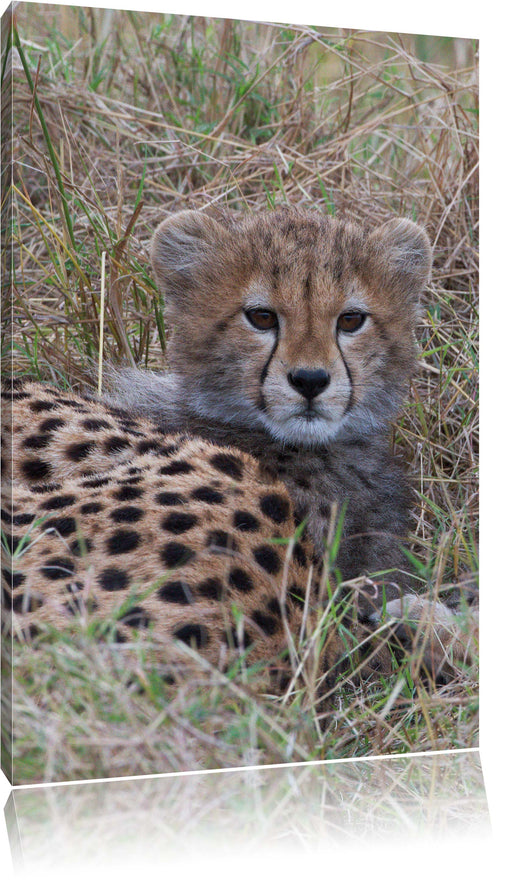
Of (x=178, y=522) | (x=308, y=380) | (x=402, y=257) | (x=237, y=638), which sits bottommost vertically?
(x=237, y=638)

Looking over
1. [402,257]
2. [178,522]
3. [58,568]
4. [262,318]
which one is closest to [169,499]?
[178,522]

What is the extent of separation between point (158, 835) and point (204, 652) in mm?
420

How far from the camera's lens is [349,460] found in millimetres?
3143

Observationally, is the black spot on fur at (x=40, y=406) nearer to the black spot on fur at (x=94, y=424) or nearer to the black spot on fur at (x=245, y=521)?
the black spot on fur at (x=94, y=424)

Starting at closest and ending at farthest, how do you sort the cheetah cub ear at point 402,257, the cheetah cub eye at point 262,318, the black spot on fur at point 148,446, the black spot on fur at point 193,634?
the black spot on fur at point 193,634 < the black spot on fur at point 148,446 < the cheetah cub eye at point 262,318 < the cheetah cub ear at point 402,257

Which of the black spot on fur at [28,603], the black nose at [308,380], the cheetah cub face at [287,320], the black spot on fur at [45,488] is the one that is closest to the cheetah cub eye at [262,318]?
the cheetah cub face at [287,320]

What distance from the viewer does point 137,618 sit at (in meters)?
2.58

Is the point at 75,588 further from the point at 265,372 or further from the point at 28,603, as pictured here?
the point at 265,372

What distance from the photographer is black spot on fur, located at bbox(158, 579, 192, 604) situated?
2.59 meters

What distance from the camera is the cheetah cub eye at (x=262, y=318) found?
Answer: 9.85 feet

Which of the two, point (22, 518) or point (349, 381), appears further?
point (349, 381)

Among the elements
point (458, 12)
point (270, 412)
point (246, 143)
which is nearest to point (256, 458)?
point (270, 412)

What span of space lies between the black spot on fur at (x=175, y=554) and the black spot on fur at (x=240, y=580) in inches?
3.7

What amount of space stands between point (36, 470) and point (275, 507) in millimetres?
552
